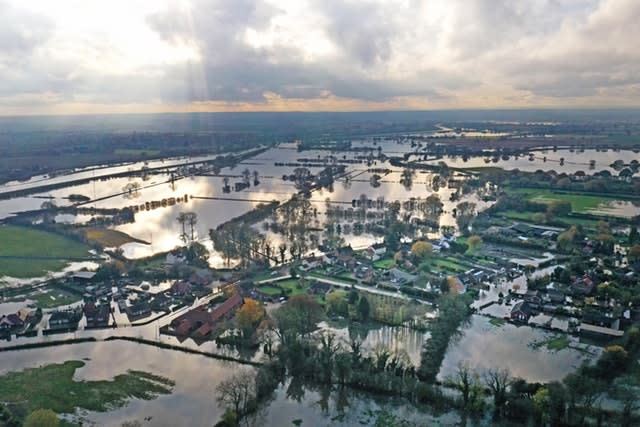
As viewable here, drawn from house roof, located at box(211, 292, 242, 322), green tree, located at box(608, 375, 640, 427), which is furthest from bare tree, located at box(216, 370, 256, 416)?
green tree, located at box(608, 375, 640, 427)

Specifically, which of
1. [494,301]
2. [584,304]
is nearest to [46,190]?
[494,301]

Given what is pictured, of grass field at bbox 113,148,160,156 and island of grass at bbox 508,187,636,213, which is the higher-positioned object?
grass field at bbox 113,148,160,156

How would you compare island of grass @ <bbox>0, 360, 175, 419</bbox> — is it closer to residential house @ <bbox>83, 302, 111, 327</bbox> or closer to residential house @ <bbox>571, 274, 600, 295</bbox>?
residential house @ <bbox>83, 302, 111, 327</bbox>

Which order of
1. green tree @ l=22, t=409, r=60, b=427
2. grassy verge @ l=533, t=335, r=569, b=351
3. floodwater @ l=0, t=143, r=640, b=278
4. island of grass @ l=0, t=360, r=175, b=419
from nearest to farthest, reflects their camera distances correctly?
green tree @ l=22, t=409, r=60, b=427, island of grass @ l=0, t=360, r=175, b=419, grassy verge @ l=533, t=335, r=569, b=351, floodwater @ l=0, t=143, r=640, b=278

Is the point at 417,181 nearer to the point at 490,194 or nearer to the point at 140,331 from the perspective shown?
the point at 490,194

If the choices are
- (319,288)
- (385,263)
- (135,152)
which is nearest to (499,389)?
(319,288)

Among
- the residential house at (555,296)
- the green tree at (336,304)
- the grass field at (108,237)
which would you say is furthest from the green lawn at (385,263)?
the grass field at (108,237)
